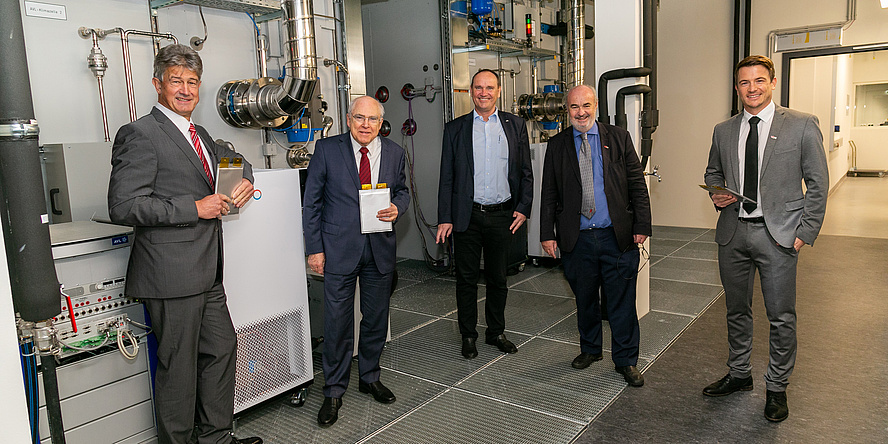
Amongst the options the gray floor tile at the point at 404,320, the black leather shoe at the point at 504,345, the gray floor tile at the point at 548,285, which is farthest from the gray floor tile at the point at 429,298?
the black leather shoe at the point at 504,345

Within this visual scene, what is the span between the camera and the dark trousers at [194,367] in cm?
235

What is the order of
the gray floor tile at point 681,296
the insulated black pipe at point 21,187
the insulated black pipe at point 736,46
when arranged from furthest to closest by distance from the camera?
the insulated black pipe at point 736,46, the gray floor tile at point 681,296, the insulated black pipe at point 21,187

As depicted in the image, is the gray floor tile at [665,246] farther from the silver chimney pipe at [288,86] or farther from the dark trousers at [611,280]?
the silver chimney pipe at [288,86]

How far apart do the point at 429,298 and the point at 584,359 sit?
6.34 feet

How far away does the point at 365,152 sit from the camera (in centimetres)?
302

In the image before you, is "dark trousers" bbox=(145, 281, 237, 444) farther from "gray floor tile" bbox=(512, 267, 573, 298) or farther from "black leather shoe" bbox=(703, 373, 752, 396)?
"gray floor tile" bbox=(512, 267, 573, 298)

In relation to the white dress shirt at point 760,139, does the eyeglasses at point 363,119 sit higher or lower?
higher

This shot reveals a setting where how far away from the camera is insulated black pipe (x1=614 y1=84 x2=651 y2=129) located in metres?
4.05

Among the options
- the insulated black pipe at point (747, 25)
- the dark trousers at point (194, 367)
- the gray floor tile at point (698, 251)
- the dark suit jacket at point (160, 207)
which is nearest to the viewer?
the dark suit jacket at point (160, 207)

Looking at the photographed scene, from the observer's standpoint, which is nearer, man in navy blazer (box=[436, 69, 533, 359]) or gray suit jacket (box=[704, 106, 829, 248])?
gray suit jacket (box=[704, 106, 829, 248])

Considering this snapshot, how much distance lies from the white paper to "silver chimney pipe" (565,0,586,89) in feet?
17.2

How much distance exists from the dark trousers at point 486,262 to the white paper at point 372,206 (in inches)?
33.6

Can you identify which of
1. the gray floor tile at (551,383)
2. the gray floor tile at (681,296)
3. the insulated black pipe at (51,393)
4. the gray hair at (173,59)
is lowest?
the gray floor tile at (551,383)

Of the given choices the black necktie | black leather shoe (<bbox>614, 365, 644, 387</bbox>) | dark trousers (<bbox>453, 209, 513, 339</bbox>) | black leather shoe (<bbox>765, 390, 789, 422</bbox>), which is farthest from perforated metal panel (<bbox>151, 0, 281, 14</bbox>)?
black leather shoe (<bbox>765, 390, 789, 422</bbox>)
